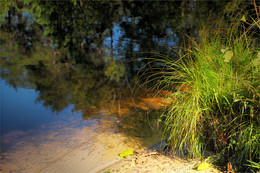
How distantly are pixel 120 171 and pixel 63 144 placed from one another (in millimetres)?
1679

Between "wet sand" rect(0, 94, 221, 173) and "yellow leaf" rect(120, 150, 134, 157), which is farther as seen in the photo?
"yellow leaf" rect(120, 150, 134, 157)

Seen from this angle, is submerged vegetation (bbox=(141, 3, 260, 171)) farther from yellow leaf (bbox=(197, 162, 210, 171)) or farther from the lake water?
the lake water

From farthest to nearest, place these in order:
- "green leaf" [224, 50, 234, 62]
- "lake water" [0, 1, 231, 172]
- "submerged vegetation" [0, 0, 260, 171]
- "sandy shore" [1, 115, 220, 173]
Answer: "lake water" [0, 1, 231, 172], "sandy shore" [1, 115, 220, 173], "submerged vegetation" [0, 0, 260, 171], "green leaf" [224, 50, 234, 62]

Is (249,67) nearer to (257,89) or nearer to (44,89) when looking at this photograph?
(257,89)

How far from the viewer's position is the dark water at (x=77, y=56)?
5.96 metres

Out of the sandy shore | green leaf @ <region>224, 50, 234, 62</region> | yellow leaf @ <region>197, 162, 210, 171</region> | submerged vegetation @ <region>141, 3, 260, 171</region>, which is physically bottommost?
the sandy shore

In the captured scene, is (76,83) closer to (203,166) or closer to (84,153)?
(84,153)

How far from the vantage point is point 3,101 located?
7.22 meters

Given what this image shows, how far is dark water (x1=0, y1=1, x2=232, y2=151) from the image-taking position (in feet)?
19.6

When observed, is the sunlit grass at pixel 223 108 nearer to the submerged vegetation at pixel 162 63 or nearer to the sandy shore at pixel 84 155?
the submerged vegetation at pixel 162 63

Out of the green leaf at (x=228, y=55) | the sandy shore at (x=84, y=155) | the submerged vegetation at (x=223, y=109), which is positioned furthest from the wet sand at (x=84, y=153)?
the green leaf at (x=228, y=55)

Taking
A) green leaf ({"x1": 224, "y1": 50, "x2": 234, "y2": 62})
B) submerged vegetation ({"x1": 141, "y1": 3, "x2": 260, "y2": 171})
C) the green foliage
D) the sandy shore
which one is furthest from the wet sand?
the green foliage

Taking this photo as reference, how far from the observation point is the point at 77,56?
11.5 metres

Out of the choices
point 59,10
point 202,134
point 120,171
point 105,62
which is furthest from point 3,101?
point 59,10
